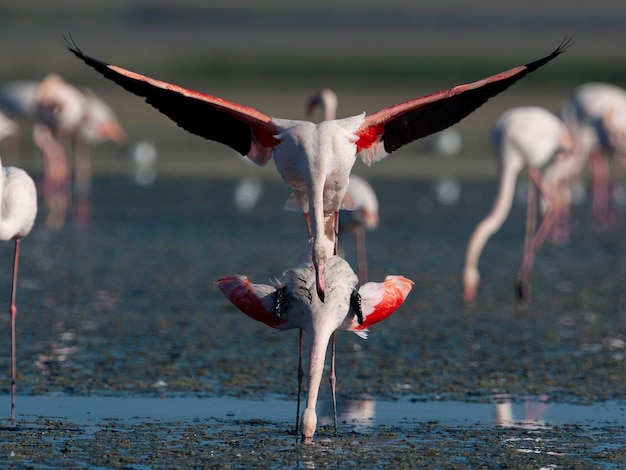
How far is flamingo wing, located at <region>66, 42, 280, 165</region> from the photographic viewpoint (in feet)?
20.9

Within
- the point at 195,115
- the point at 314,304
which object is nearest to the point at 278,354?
the point at 195,115

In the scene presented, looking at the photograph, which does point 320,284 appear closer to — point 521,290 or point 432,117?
point 432,117

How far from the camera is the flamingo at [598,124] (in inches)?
541

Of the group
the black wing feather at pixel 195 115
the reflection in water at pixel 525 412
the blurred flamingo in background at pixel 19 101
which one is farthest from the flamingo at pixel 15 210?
the blurred flamingo in background at pixel 19 101

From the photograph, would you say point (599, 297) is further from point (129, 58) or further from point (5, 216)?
point (129, 58)

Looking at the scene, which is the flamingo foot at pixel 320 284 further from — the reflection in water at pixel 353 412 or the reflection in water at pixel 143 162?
the reflection in water at pixel 143 162

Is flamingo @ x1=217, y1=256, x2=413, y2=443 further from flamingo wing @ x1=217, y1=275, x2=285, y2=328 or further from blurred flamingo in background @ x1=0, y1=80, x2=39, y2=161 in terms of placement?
blurred flamingo in background @ x1=0, y1=80, x2=39, y2=161

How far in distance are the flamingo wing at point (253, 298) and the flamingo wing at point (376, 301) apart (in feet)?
1.14

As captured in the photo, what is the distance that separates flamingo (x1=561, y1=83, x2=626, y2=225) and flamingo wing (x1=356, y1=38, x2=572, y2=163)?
23.6 feet

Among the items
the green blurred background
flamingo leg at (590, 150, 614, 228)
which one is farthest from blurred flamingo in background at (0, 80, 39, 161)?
flamingo leg at (590, 150, 614, 228)

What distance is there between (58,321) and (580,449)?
382 centimetres

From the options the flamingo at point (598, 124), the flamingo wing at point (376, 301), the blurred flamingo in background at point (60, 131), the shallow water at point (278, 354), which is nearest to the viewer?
the shallow water at point (278, 354)

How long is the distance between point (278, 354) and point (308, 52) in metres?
37.1

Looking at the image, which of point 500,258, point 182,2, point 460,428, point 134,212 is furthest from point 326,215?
point 182,2
